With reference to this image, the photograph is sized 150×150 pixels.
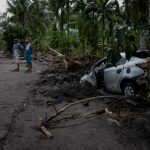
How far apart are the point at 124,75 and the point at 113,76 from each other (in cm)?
65

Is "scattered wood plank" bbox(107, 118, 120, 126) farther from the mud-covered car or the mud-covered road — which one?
the mud-covered car

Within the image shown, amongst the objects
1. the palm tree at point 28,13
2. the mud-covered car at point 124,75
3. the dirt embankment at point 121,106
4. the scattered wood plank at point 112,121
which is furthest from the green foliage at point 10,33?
the scattered wood plank at point 112,121

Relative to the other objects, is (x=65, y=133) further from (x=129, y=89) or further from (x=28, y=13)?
(x=28, y=13)

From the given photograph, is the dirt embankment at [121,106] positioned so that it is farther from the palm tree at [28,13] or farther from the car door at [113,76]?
the palm tree at [28,13]

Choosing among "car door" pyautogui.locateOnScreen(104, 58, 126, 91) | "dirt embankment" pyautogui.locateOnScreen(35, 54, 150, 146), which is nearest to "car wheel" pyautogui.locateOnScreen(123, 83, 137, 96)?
"car door" pyautogui.locateOnScreen(104, 58, 126, 91)

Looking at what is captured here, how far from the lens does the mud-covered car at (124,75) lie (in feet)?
40.8

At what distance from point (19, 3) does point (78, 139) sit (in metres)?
38.3

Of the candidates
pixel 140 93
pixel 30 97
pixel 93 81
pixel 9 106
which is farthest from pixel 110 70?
pixel 9 106

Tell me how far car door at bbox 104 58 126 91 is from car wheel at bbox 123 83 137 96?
41 centimetres

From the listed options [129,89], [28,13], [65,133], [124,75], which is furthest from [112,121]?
[28,13]

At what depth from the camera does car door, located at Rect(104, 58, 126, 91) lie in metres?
13.4

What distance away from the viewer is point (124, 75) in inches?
517

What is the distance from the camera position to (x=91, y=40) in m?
29.3

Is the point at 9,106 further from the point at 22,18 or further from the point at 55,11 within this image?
the point at 22,18
